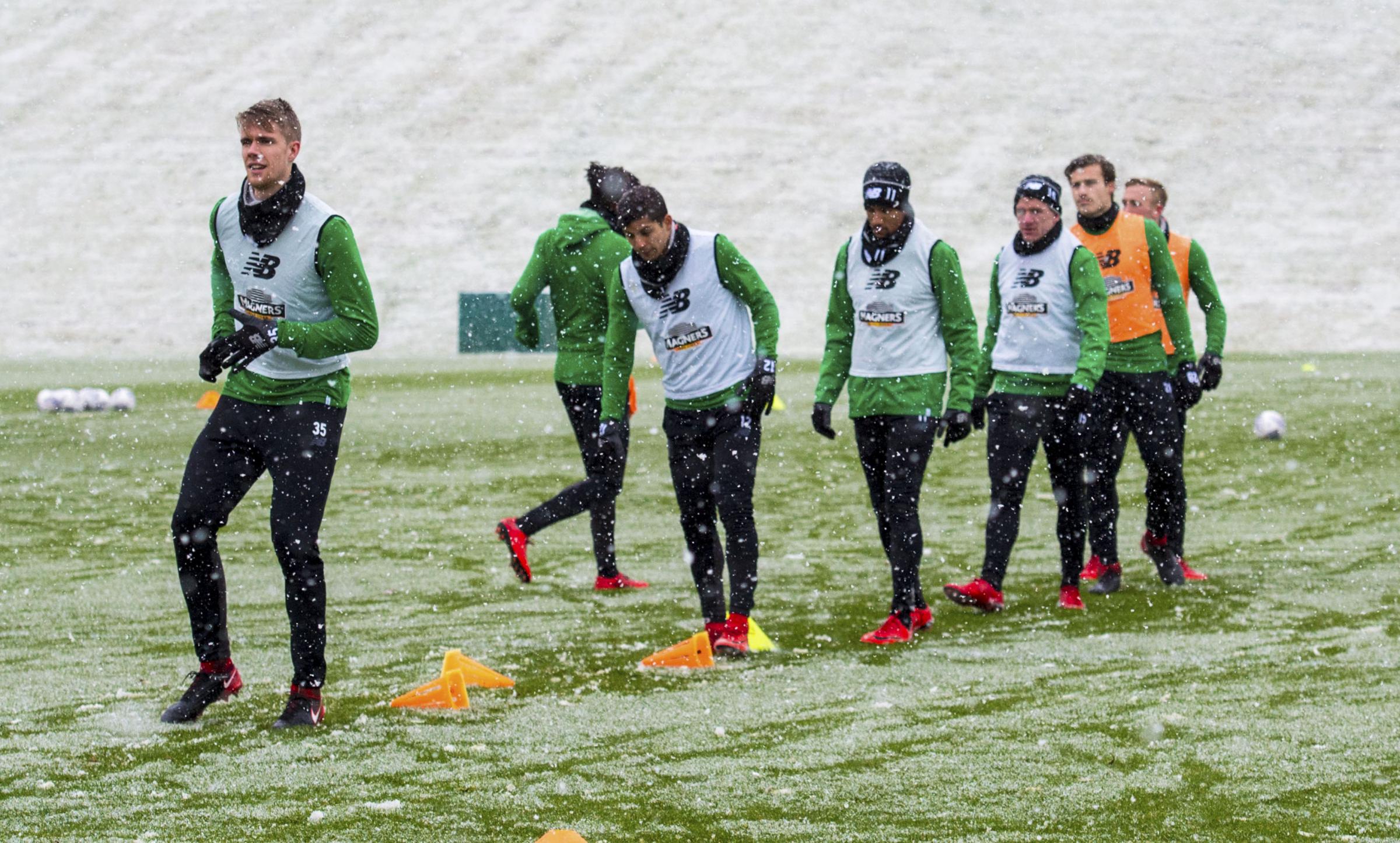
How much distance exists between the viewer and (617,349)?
6.54m

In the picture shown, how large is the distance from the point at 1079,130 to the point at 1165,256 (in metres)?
36.1

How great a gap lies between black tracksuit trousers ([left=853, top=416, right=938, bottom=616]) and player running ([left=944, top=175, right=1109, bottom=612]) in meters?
0.47

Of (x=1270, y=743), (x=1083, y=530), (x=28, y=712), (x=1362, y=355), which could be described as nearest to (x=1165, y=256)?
(x=1083, y=530)

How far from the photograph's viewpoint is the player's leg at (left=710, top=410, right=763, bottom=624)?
6.34 metres

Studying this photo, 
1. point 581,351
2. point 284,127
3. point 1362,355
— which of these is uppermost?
point 284,127

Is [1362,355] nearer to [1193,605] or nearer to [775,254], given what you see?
[775,254]

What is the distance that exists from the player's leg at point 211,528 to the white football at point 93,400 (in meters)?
13.8

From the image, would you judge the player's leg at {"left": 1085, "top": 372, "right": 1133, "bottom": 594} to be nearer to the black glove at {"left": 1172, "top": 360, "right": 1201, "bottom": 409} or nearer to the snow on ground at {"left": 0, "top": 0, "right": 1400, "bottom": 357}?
the black glove at {"left": 1172, "top": 360, "right": 1201, "bottom": 409}

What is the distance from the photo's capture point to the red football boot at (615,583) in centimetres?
811

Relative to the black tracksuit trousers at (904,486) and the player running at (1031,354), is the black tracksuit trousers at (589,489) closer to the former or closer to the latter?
the black tracksuit trousers at (904,486)

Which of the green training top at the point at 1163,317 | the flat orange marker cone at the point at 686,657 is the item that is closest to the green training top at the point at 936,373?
the flat orange marker cone at the point at 686,657

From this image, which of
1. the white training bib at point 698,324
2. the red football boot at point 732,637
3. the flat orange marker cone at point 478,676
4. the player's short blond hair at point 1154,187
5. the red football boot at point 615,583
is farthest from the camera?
the player's short blond hair at point 1154,187

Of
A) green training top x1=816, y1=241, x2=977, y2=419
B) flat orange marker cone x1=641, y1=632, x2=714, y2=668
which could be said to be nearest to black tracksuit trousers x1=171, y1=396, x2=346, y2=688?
flat orange marker cone x1=641, y1=632, x2=714, y2=668

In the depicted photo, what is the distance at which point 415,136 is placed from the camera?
139 feet
